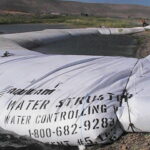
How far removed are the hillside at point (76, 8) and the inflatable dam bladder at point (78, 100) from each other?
4331cm

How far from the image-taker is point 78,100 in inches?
148

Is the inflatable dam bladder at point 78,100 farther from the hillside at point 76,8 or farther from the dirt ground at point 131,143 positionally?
the hillside at point 76,8

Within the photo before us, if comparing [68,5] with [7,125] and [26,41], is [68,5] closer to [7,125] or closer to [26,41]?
[26,41]

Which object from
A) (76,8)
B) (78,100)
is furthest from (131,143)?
(76,8)

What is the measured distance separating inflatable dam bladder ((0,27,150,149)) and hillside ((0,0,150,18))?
4331 cm

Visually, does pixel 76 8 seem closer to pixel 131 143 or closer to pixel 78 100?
pixel 78 100

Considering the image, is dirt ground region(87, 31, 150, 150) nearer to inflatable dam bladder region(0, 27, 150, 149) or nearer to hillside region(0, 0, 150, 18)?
inflatable dam bladder region(0, 27, 150, 149)

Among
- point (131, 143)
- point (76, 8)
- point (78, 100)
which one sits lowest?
point (131, 143)

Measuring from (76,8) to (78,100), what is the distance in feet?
164

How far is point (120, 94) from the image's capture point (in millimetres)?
3777

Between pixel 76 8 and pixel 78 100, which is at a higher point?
pixel 76 8

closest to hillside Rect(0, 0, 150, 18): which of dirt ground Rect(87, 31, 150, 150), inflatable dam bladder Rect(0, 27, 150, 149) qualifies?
inflatable dam bladder Rect(0, 27, 150, 149)

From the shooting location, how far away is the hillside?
49.0m

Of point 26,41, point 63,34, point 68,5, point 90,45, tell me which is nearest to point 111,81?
point 26,41
